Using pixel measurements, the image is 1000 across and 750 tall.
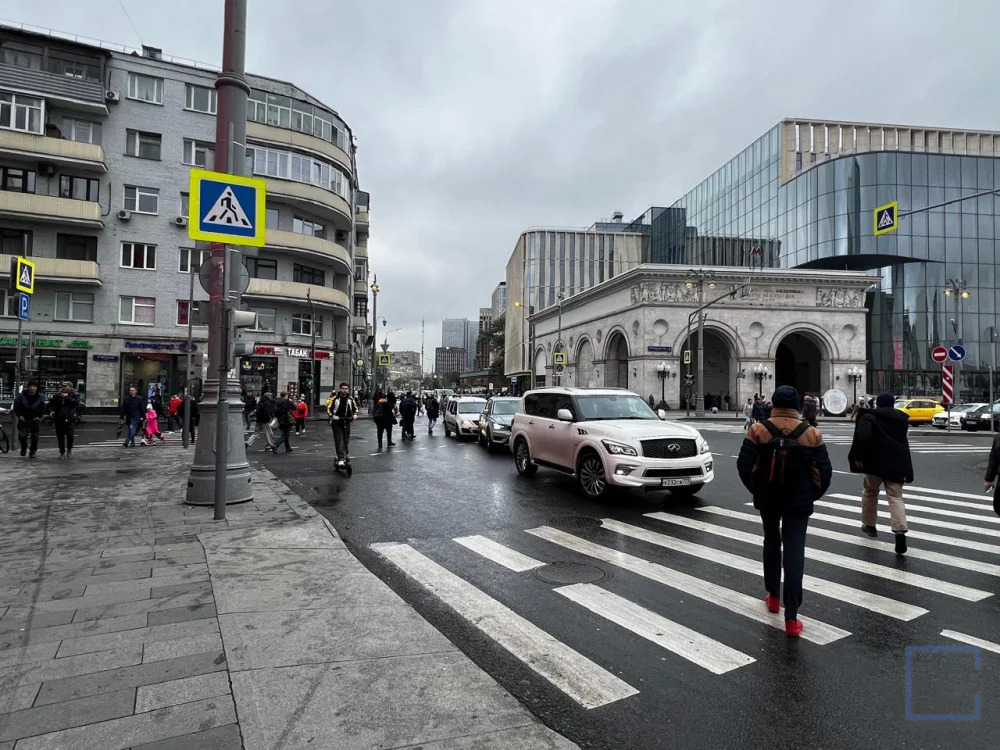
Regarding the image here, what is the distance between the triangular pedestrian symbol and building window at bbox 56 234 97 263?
31.3m

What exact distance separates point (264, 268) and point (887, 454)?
35825 mm

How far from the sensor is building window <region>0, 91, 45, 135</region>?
30.2m

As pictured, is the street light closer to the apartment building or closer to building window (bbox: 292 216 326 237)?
the apartment building

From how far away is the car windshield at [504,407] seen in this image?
18.5 metres

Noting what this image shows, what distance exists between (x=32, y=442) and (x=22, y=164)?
82.3 feet

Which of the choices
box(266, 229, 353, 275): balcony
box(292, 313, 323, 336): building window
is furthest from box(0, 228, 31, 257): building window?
box(292, 313, 323, 336): building window

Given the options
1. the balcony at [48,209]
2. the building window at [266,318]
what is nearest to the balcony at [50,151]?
the balcony at [48,209]

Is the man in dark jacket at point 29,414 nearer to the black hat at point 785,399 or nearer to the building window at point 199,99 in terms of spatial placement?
the black hat at point 785,399

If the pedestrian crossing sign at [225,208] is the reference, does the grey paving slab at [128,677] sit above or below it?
below

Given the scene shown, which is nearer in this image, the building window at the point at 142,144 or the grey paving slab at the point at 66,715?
the grey paving slab at the point at 66,715

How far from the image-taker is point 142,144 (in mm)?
33656

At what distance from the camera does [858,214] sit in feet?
186

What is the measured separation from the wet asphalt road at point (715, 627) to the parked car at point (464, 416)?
11.6 metres

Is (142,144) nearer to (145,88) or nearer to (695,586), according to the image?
(145,88)
